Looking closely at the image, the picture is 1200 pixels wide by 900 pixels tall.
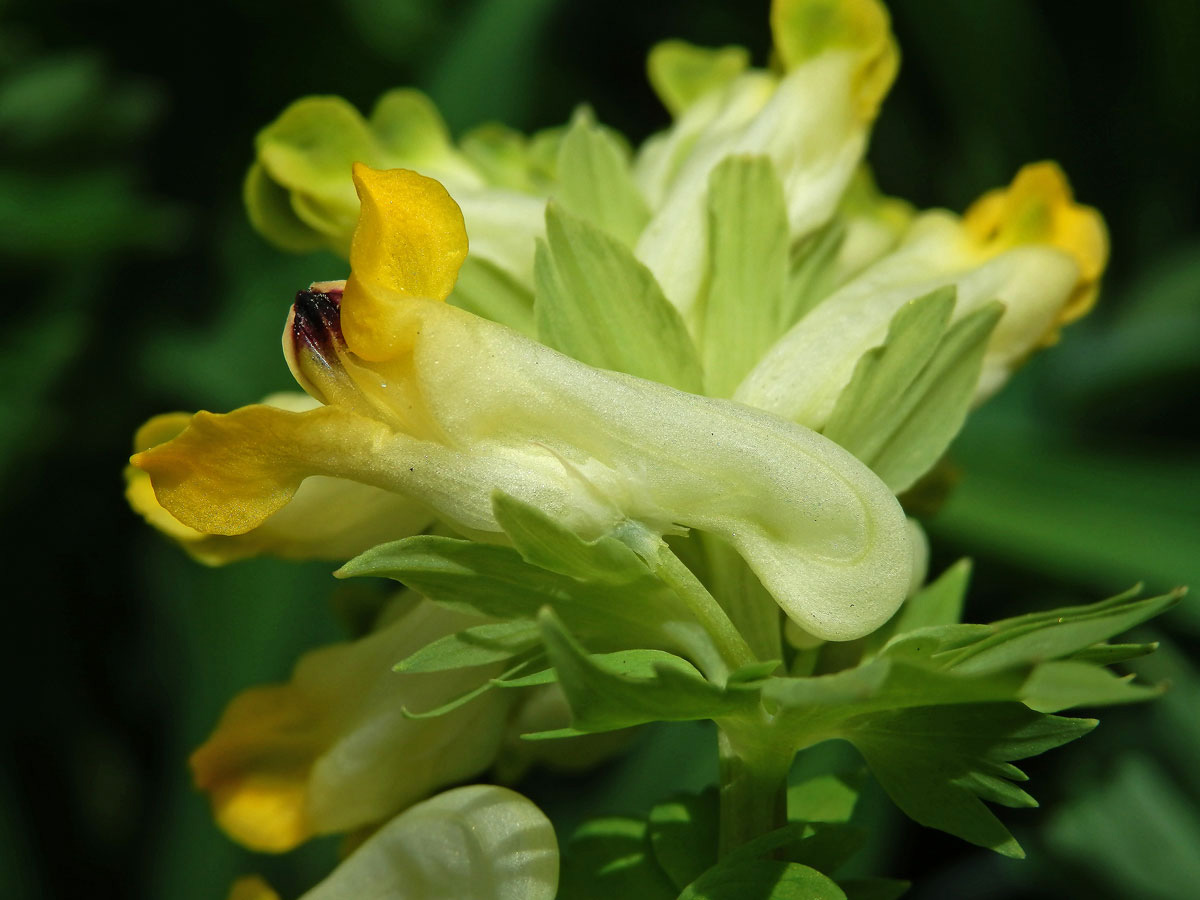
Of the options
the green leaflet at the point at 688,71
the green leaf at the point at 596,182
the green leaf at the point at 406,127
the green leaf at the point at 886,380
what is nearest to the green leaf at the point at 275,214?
the green leaf at the point at 406,127

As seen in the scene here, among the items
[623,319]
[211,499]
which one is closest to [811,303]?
[623,319]

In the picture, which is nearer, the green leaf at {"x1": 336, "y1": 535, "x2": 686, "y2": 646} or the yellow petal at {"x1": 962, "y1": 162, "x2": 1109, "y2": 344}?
the green leaf at {"x1": 336, "y1": 535, "x2": 686, "y2": 646}

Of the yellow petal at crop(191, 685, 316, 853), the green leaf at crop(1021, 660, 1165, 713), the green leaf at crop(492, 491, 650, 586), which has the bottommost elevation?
the yellow petal at crop(191, 685, 316, 853)

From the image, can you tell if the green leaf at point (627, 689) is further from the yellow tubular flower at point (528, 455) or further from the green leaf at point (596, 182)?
the green leaf at point (596, 182)

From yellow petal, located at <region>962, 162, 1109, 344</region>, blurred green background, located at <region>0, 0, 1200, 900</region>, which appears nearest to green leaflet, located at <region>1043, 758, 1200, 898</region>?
blurred green background, located at <region>0, 0, 1200, 900</region>

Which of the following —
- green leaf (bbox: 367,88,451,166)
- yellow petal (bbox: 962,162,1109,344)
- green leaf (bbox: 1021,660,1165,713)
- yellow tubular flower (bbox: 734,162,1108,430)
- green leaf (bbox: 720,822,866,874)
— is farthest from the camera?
green leaf (bbox: 367,88,451,166)

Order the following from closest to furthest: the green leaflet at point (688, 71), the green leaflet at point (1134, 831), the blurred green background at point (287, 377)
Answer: the green leaflet at point (688, 71) → the green leaflet at point (1134, 831) → the blurred green background at point (287, 377)

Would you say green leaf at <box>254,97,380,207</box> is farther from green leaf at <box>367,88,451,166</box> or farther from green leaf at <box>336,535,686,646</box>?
green leaf at <box>336,535,686,646</box>

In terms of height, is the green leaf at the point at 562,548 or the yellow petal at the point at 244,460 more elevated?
the green leaf at the point at 562,548
